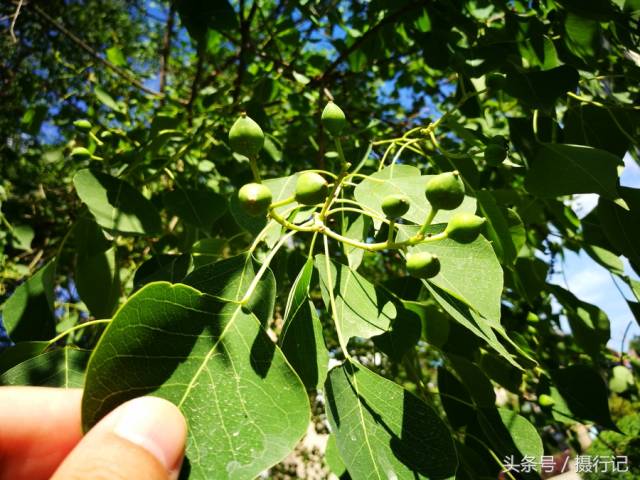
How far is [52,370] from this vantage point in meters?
1.05

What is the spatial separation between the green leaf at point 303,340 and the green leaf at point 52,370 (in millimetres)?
523

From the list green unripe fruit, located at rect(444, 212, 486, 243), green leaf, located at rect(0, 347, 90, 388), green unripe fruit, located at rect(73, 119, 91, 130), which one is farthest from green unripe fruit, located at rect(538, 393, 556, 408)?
green unripe fruit, located at rect(73, 119, 91, 130)

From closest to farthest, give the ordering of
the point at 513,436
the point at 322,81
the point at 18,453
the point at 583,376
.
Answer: the point at 18,453 < the point at 513,436 < the point at 583,376 < the point at 322,81

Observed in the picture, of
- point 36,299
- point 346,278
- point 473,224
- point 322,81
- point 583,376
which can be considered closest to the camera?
point 473,224

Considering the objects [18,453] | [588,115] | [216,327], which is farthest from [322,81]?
[18,453]

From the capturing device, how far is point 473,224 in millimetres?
735

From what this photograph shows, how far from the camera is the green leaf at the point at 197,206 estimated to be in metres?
1.52

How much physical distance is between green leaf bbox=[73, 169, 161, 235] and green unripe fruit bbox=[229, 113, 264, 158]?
0.63 metres

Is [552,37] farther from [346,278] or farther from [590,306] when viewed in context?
[346,278]

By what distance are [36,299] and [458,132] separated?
1.36 m

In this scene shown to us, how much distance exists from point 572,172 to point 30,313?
1581 mm

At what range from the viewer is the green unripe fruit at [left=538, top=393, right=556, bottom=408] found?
152cm

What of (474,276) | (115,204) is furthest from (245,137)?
(115,204)

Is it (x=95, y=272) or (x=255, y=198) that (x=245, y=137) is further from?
(x=95, y=272)
